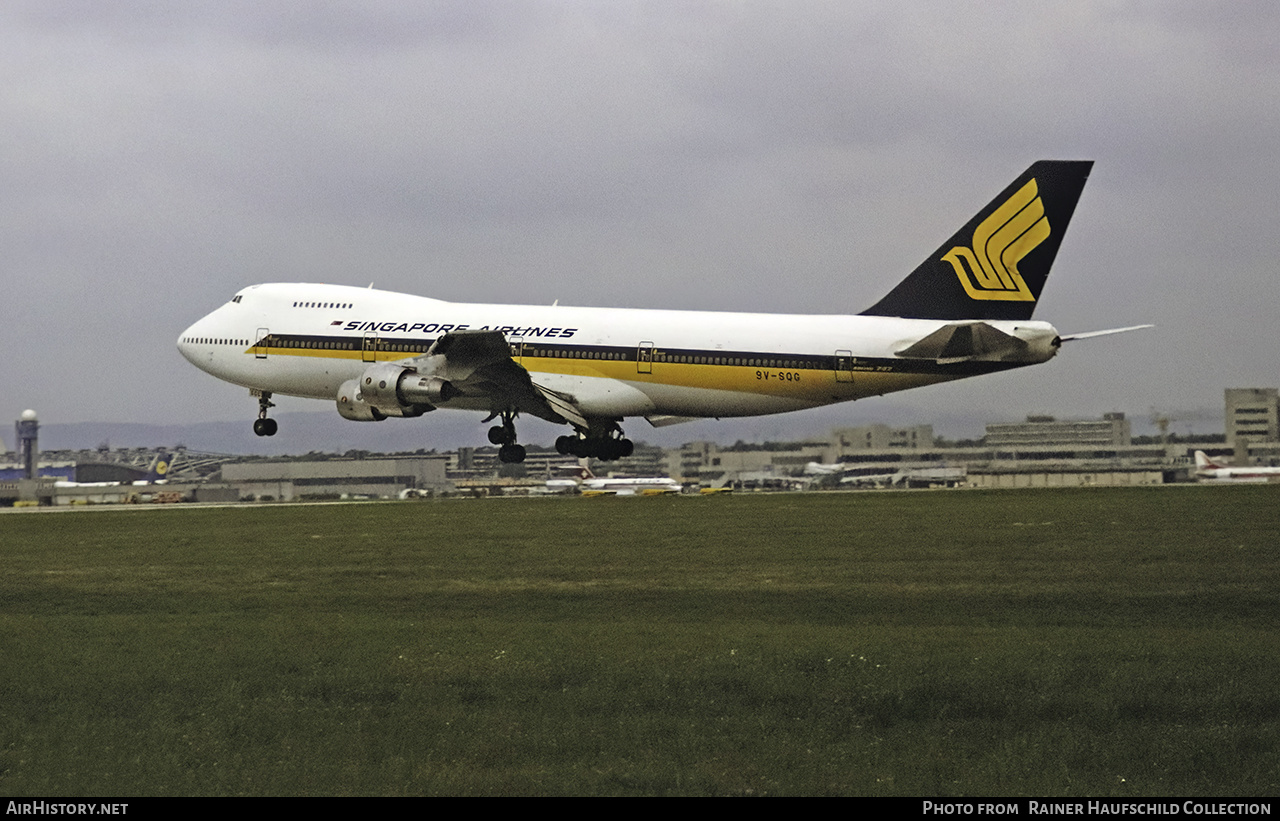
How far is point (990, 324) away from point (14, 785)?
1249 inches

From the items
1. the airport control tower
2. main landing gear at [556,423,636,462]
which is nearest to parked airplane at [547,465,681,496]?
main landing gear at [556,423,636,462]

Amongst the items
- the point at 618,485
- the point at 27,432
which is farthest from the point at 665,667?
the point at 27,432

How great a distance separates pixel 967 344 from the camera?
40.6 m

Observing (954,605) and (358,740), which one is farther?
(954,605)

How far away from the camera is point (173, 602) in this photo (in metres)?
24.3

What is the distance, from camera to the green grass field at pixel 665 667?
1368 cm

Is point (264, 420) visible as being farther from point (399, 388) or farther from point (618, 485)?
point (618, 485)

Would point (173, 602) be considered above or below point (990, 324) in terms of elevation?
below

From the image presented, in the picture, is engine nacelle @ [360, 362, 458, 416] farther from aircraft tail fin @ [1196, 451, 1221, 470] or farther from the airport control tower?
the airport control tower

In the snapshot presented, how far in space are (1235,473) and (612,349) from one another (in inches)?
1401

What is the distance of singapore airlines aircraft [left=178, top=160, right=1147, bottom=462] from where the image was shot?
42344 mm

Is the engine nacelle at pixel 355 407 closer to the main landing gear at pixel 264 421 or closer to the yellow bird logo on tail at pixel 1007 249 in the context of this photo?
the main landing gear at pixel 264 421
